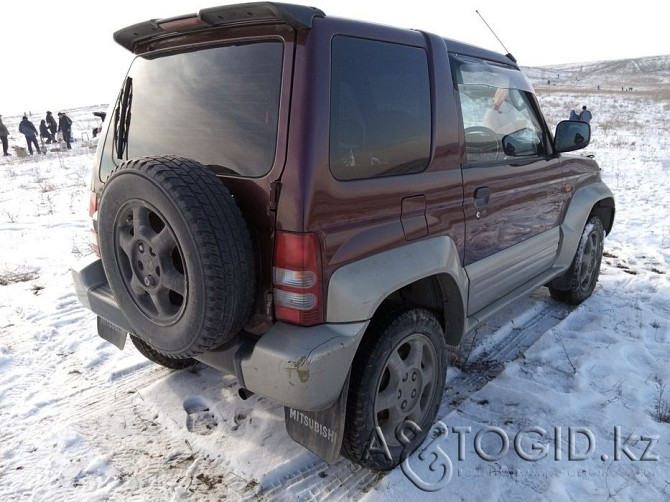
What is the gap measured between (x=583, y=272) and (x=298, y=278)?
3.27 meters

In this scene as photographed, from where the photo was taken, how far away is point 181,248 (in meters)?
1.80

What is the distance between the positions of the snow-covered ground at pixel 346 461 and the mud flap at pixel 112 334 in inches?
16.0

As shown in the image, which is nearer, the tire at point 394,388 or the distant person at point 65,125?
the tire at point 394,388

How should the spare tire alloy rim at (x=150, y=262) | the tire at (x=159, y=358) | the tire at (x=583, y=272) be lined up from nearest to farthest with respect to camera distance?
the spare tire alloy rim at (x=150, y=262) → the tire at (x=159, y=358) → the tire at (x=583, y=272)

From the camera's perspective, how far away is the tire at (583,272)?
13.2 feet

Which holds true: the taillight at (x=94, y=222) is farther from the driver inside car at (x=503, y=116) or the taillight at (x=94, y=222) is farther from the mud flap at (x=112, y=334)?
the driver inside car at (x=503, y=116)

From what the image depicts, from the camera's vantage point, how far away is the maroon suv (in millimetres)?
1818

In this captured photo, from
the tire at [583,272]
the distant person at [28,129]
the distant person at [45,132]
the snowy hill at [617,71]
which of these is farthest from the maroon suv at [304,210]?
the snowy hill at [617,71]

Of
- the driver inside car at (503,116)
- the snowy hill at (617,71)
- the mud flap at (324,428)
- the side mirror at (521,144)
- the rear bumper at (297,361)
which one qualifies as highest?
the snowy hill at (617,71)

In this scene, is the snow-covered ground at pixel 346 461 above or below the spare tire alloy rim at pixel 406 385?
below

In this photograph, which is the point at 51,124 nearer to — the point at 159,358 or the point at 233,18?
the point at 159,358

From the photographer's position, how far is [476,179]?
262 cm

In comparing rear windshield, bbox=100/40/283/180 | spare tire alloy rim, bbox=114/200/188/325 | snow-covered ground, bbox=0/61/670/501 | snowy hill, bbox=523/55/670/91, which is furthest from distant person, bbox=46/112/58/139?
snowy hill, bbox=523/55/670/91

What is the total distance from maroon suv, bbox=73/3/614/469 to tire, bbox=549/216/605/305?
1653mm
